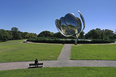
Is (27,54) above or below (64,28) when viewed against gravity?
below

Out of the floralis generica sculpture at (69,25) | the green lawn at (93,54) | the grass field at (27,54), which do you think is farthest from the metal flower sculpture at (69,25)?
the grass field at (27,54)

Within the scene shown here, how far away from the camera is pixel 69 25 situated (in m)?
25.0

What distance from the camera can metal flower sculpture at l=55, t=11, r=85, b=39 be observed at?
23345mm

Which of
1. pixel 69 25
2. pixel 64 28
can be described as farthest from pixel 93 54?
pixel 64 28

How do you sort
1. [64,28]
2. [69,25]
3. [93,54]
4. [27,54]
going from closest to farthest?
[93,54]
[27,54]
[69,25]
[64,28]

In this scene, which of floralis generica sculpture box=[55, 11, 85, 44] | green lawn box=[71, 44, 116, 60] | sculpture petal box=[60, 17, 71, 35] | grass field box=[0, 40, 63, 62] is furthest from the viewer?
sculpture petal box=[60, 17, 71, 35]

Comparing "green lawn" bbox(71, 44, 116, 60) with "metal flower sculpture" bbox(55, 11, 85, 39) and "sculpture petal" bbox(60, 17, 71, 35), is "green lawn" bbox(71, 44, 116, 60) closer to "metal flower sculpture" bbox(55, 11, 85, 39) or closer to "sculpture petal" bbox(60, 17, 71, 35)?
"metal flower sculpture" bbox(55, 11, 85, 39)

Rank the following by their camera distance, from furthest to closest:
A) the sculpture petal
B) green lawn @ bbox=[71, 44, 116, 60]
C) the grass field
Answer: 1. the sculpture petal
2. the grass field
3. green lawn @ bbox=[71, 44, 116, 60]

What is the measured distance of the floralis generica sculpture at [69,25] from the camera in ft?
76.5

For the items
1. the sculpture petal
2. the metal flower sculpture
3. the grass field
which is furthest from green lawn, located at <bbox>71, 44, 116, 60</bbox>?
the sculpture petal

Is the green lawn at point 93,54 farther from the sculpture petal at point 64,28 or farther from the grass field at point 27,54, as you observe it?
the sculpture petal at point 64,28

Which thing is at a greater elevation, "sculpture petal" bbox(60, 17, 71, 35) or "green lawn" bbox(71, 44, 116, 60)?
"sculpture petal" bbox(60, 17, 71, 35)

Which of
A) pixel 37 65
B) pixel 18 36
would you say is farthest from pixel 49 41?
A: pixel 18 36

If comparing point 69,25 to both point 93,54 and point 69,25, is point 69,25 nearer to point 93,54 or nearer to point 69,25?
point 69,25
